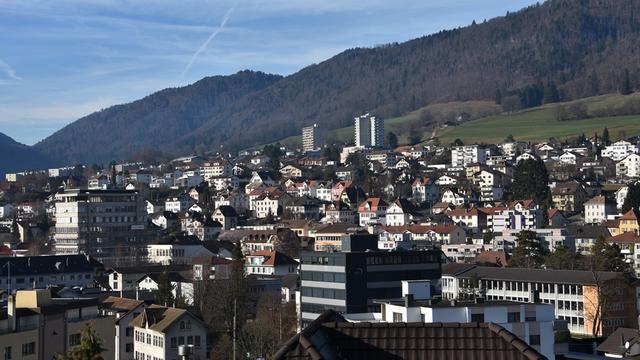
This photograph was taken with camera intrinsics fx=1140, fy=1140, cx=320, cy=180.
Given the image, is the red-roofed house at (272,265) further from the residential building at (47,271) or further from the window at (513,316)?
the window at (513,316)

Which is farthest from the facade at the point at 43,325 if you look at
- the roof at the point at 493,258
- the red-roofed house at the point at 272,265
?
Answer: the roof at the point at 493,258

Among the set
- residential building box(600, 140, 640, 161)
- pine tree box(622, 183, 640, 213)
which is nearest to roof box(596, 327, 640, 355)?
pine tree box(622, 183, 640, 213)

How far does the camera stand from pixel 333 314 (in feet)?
54.2

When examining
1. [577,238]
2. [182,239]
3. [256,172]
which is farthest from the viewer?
[256,172]

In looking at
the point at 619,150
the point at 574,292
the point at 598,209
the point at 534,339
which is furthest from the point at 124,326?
the point at 619,150

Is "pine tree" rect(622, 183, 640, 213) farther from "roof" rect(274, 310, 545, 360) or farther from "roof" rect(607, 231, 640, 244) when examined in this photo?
"roof" rect(274, 310, 545, 360)

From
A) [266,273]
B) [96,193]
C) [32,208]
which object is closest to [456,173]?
[32,208]

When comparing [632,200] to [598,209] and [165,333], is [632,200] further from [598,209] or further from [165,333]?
[165,333]

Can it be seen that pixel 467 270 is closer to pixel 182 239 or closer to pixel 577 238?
pixel 577 238

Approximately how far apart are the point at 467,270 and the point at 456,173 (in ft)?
274

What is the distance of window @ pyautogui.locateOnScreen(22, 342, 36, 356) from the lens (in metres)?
27.2

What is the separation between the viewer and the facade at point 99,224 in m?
93.8

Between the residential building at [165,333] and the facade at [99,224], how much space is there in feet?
167

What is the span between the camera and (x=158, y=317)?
42031 millimetres
